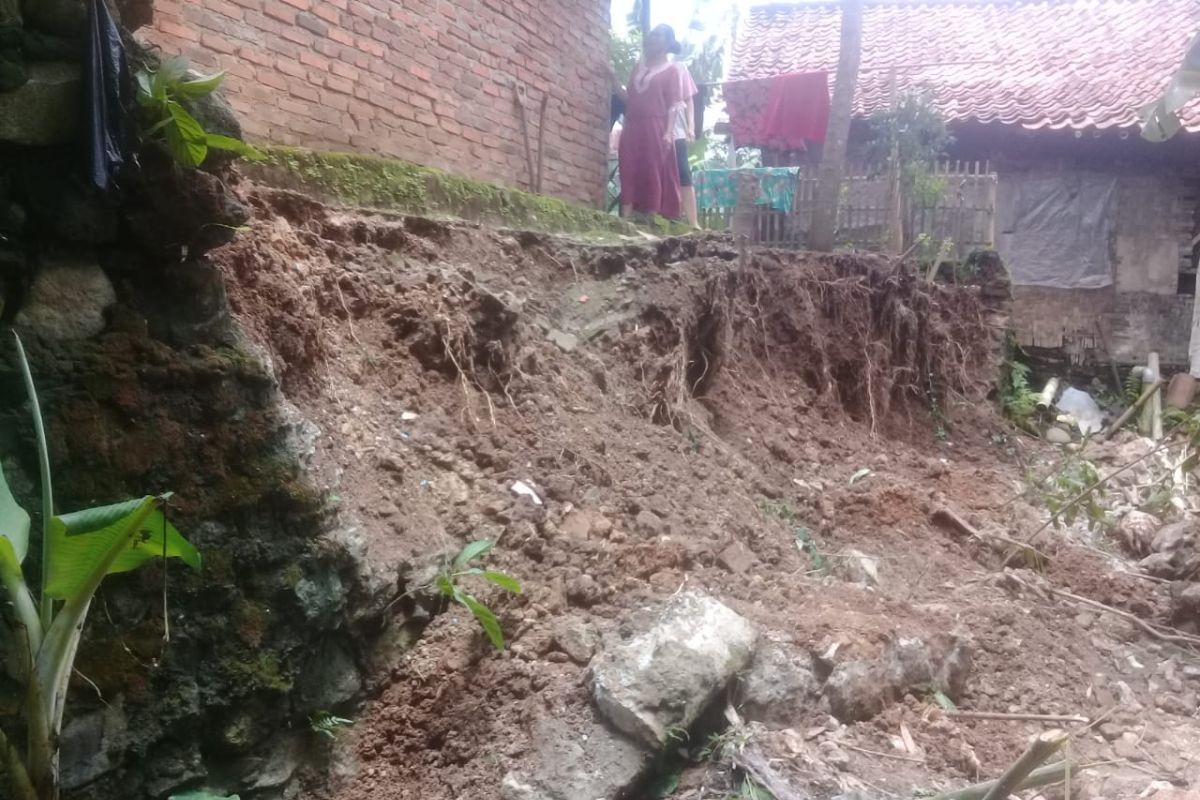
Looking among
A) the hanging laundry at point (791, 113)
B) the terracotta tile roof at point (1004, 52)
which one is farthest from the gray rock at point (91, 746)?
the terracotta tile roof at point (1004, 52)

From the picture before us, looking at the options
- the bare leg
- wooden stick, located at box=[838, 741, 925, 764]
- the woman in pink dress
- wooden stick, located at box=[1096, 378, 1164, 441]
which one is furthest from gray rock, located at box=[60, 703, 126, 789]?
wooden stick, located at box=[1096, 378, 1164, 441]

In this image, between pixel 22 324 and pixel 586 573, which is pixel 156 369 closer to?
pixel 22 324

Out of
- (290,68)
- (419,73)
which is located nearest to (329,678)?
(290,68)

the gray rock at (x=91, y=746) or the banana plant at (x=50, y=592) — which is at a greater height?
the banana plant at (x=50, y=592)

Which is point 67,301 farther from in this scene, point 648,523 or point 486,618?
point 648,523

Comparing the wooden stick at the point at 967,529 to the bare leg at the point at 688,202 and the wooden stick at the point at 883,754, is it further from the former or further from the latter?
the bare leg at the point at 688,202

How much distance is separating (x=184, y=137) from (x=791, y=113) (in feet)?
→ 30.2

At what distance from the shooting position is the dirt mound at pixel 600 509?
9.59ft

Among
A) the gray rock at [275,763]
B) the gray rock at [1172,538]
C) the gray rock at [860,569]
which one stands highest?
the gray rock at [275,763]

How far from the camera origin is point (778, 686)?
3195 mm

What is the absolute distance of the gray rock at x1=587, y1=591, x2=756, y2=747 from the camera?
2861 millimetres

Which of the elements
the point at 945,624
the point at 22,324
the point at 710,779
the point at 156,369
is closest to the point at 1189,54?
the point at 945,624

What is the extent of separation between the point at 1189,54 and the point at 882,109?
252 inches

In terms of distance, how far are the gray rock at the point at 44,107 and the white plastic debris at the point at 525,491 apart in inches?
77.8
